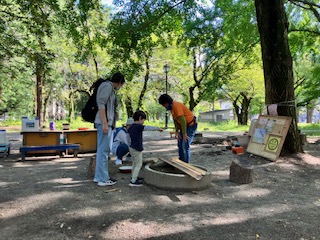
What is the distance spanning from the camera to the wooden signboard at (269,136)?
6595 mm

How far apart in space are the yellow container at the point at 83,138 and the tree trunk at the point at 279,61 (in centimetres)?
542

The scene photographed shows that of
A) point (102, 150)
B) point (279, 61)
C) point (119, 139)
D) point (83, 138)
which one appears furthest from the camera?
point (83, 138)

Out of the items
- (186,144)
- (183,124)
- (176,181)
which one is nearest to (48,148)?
(186,144)

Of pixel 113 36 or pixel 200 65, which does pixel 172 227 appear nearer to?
pixel 113 36

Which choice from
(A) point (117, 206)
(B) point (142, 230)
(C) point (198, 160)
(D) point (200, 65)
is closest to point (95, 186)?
(A) point (117, 206)

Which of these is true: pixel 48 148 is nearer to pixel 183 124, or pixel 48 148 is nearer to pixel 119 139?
pixel 119 139

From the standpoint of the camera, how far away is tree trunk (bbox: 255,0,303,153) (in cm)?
699

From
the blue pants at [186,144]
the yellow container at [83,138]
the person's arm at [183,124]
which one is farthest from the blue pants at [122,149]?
the yellow container at [83,138]

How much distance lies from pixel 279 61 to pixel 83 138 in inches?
237

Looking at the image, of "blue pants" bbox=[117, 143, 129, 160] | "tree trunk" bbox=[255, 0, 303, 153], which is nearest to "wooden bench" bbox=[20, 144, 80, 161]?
"blue pants" bbox=[117, 143, 129, 160]

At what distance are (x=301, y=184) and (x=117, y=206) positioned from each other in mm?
3397

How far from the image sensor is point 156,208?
3688 mm

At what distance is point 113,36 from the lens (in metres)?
9.66

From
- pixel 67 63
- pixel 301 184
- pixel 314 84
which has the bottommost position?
pixel 301 184
